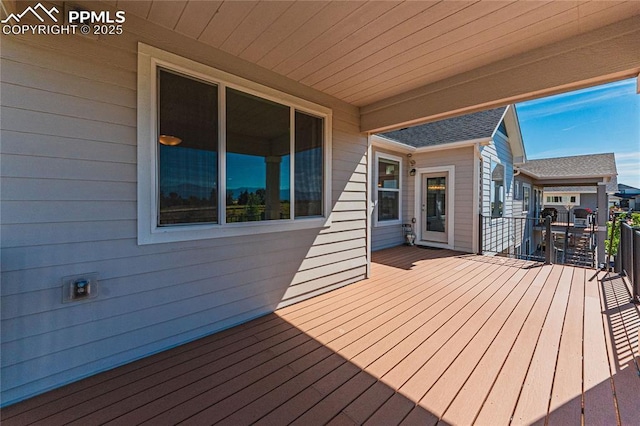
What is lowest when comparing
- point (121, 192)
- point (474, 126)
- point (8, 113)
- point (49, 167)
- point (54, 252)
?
point (54, 252)

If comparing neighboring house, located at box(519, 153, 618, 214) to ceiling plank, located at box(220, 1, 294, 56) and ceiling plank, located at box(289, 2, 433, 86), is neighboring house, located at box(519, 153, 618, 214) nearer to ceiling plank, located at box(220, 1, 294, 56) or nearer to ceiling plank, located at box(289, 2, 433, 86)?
ceiling plank, located at box(289, 2, 433, 86)

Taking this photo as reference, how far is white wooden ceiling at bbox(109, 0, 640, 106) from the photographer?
6.20 ft

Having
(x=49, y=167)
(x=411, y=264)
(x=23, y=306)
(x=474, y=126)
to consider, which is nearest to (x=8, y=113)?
(x=49, y=167)

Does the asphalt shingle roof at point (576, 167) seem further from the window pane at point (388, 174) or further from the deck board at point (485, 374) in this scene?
the deck board at point (485, 374)

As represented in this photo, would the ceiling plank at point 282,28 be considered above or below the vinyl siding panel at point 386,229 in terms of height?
above

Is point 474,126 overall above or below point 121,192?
above

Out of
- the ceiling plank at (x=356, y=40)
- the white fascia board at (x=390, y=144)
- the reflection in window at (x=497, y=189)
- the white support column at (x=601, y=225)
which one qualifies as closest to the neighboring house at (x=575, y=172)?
the white support column at (x=601, y=225)

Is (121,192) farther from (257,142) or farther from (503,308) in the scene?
(503,308)

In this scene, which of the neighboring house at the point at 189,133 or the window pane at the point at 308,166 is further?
the window pane at the point at 308,166

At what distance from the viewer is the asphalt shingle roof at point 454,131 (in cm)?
620

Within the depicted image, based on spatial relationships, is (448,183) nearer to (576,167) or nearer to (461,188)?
(461,188)

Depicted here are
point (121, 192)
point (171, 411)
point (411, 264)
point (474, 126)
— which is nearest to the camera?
point (171, 411)

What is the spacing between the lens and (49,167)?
1.77 metres

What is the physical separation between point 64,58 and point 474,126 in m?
7.39
